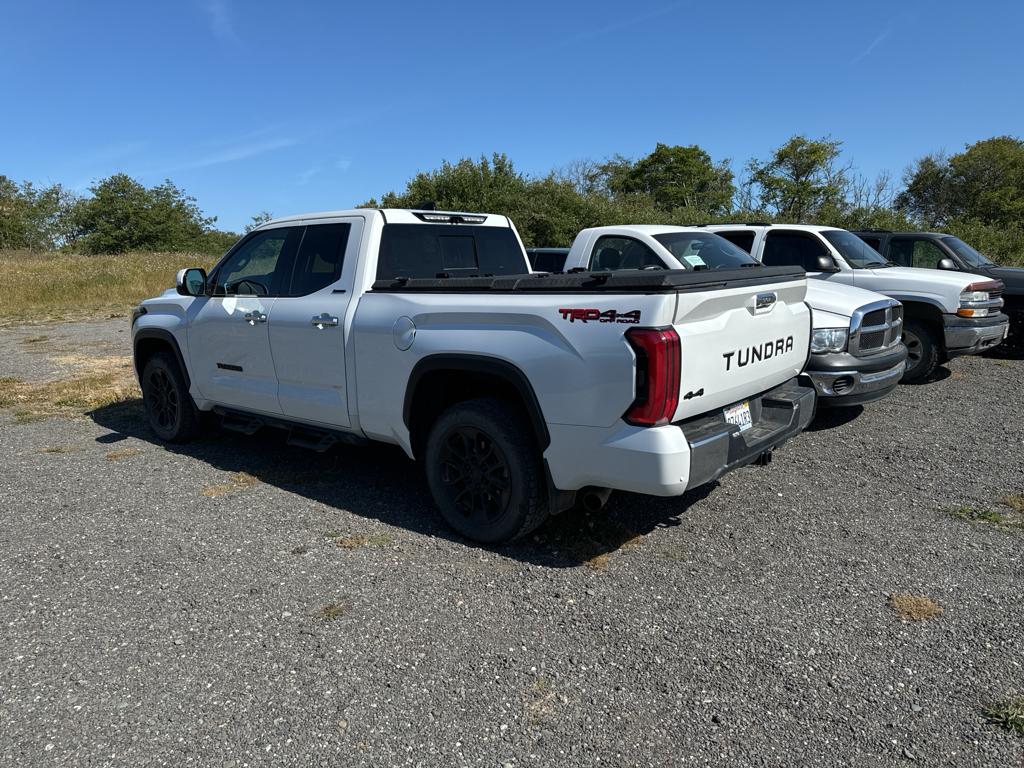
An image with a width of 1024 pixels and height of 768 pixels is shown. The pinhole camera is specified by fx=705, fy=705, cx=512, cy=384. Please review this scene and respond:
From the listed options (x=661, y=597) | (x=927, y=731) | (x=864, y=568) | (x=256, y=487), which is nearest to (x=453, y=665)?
(x=661, y=597)

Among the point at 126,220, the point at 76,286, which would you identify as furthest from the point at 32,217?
the point at 76,286

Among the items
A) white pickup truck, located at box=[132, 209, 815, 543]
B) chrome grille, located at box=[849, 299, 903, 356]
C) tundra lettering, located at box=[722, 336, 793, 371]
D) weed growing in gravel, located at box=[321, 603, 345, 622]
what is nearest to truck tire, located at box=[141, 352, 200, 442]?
white pickup truck, located at box=[132, 209, 815, 543]

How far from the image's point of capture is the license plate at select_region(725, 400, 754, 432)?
3.70 meters

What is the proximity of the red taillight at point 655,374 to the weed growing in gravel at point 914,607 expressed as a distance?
1.38 metres

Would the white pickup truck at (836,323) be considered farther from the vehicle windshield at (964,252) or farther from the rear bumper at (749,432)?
the vehicle windshield at (964,252)

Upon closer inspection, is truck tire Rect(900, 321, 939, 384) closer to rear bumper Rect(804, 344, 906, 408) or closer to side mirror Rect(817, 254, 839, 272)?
side mirror Rect(817, 254, 839, 272)

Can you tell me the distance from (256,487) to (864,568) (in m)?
3.90

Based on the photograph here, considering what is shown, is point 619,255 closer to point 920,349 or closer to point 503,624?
point 920,349

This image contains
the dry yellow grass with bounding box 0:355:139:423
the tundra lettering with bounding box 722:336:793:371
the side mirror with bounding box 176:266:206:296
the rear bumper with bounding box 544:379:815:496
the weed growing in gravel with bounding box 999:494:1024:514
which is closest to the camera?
the rear bumper with bounding box 544:379:815:496

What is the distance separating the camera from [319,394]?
15.2 feet

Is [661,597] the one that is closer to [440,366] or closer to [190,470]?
[440,366]

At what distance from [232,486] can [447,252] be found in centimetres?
227

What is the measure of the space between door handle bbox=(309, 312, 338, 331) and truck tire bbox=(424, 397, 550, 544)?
3.21 ft

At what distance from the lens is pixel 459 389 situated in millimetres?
4141
